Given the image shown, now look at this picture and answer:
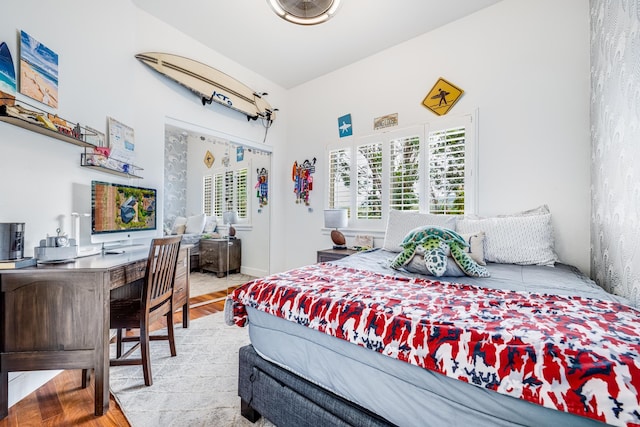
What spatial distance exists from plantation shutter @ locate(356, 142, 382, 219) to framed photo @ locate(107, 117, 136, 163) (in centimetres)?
239

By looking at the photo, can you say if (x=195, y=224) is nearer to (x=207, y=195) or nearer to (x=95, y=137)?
(x=207, y=195)

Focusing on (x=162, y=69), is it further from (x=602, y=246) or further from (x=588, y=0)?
(x=602, y=246)

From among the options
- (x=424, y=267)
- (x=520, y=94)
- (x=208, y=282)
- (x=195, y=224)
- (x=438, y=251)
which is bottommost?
(x=208, y=282)

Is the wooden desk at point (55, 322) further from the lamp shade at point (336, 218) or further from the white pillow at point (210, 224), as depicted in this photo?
the lamp shade at point (336, 218)

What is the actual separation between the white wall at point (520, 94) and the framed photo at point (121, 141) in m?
2.62

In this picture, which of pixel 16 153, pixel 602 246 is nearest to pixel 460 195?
pixel 602 246

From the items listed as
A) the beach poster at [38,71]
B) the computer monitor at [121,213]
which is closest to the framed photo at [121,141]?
the computer monitor at [121,213]

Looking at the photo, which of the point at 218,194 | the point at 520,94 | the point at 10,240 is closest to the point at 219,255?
the point at 218,194

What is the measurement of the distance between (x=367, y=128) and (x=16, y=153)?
3.02m

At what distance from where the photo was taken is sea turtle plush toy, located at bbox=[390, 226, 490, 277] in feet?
5.20

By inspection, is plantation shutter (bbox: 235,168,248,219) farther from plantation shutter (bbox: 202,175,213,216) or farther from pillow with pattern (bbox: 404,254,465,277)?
pillow with pattern (bbox: 404,254,465,277)

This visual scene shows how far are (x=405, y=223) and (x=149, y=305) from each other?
6.87ft

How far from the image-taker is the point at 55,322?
4.71 feet

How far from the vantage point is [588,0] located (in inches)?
83.4
